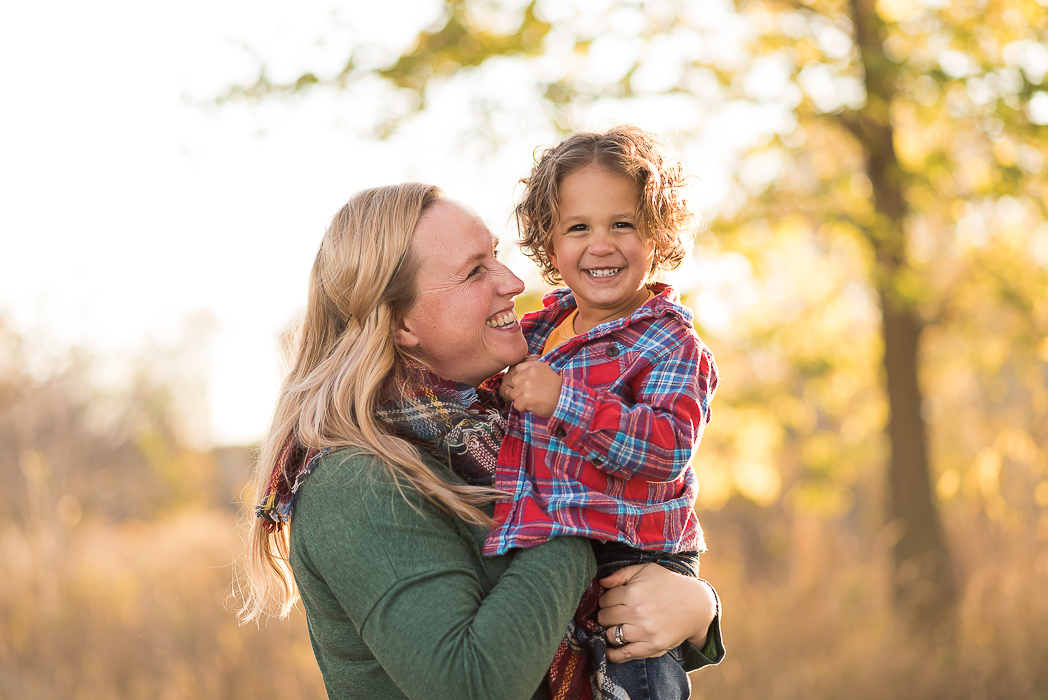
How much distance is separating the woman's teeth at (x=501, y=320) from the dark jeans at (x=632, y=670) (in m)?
0.53

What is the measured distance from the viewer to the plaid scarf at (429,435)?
5.65ft

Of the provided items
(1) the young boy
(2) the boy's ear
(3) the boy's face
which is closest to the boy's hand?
(1) the young boy

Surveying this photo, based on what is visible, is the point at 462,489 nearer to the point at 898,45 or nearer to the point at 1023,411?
the point at 898,45

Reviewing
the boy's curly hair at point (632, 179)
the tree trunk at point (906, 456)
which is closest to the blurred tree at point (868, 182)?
the tree trunk at point (906, 456)

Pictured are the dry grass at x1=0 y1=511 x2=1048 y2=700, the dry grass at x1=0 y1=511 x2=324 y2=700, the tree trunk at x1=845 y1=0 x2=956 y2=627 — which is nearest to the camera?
the dry grass at x1=0 y1=511 x2=324 y2=700

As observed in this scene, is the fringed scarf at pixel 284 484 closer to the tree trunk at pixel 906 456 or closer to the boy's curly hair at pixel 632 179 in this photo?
the boy's curly hair at pixel 632 179

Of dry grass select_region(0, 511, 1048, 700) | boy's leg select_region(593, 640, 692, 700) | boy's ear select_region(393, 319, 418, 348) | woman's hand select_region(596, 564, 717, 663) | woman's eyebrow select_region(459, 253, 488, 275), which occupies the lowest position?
dry grass select_region(0, 511, 1048, 700)

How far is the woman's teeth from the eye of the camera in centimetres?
194

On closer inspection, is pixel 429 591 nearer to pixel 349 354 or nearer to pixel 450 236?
pixel 349 354

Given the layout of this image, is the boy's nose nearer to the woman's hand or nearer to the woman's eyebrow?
the woman's eyebrow

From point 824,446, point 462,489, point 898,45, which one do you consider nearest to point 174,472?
point 824,446

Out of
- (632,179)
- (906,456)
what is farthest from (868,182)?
(632,179)

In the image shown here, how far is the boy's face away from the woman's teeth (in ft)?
0.87

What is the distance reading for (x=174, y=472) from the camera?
10.6m
